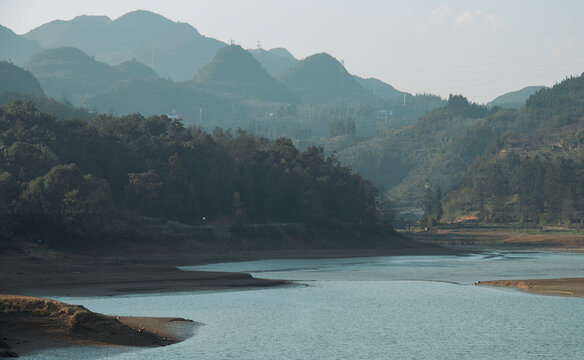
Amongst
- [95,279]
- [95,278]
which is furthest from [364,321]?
[95,278]

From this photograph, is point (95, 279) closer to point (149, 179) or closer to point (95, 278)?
point (95, 278)

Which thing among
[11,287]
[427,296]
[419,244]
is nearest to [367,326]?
[427,296]

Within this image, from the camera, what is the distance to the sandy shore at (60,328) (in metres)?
39.6

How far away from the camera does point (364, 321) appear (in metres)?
53.8

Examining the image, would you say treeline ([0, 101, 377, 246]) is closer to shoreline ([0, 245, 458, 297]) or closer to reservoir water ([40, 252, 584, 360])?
shoreline ([0, 245, 458, 297])

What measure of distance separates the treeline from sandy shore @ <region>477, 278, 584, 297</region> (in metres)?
58.4

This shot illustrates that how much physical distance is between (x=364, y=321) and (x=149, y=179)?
89.8m

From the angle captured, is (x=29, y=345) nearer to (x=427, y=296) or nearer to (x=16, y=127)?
(x=427, y=296)

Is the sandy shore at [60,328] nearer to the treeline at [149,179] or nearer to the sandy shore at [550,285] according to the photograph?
the sandy shore at [550,285]

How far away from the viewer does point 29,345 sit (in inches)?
1508

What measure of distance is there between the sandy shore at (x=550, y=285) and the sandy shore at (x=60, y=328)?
39.7 metres

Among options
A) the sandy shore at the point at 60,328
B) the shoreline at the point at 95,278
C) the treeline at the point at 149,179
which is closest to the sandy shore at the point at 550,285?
the shoreline at the point at 95,278

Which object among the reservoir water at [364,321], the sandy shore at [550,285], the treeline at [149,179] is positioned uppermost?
the treeline at [149,179]

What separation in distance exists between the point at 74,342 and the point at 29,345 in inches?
96.6
